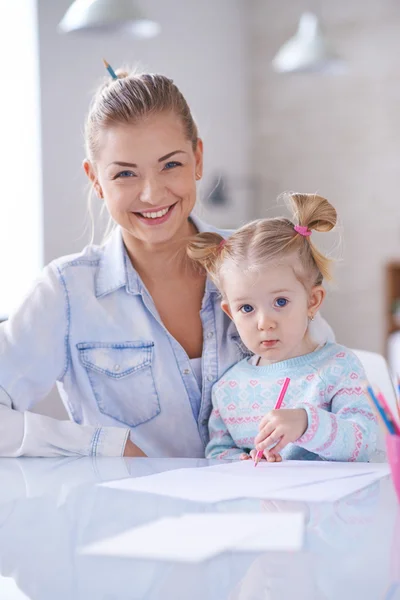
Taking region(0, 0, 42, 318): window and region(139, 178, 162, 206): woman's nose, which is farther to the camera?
region(0, 0, 42, 318): window

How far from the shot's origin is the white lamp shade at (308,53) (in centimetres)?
363

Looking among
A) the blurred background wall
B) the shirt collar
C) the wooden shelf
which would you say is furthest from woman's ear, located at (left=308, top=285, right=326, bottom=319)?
the wooden shelf

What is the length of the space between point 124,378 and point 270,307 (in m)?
0.34

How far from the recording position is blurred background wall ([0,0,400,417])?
534 cm

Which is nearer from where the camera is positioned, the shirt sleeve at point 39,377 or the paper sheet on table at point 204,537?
the paper sheet on table at point 204,537

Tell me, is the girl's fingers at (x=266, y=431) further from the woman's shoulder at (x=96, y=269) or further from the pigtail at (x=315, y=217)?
the woman's shoulder at (x=96, y=269)

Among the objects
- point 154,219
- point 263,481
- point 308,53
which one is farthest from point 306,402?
point 308,53

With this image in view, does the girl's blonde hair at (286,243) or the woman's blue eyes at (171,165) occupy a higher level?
the woman's blue eyes at (171,165)

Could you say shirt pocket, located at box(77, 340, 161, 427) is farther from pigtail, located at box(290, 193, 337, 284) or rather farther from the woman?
pigtail, located at box(290, 193, 337, 284)

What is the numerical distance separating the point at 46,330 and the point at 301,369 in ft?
1.54

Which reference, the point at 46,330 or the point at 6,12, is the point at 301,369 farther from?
the point at 6,12

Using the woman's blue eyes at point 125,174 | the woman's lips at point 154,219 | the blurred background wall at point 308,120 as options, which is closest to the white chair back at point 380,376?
the woman's lips at point 154,219

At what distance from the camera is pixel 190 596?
70 centimetres

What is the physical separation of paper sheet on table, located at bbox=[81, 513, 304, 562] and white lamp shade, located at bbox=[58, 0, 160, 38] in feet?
6.63
